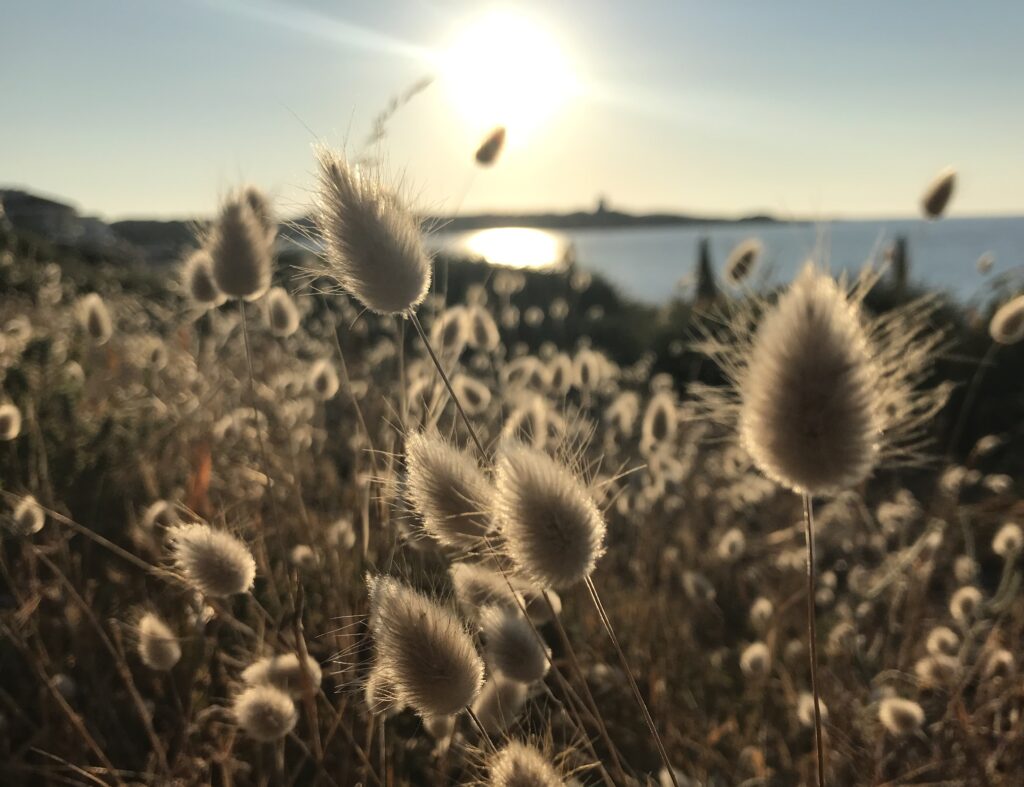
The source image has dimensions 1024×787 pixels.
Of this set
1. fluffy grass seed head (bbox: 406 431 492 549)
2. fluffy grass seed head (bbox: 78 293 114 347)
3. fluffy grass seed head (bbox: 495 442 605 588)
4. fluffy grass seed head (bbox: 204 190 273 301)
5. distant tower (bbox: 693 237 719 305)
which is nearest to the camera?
fluffy grass seed head (bbox: 495 442 605 588)

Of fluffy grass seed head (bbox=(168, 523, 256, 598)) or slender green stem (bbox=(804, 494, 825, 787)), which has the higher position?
slender green stem (bbox=(804, 494, 825, 787))

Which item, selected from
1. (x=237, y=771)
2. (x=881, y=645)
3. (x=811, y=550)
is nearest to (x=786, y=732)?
(x=881, y=645)

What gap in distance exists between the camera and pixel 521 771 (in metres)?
0.98

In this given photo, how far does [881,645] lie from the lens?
2902 millimetres

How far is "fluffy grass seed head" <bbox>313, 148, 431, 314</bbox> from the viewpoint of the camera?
113 cm

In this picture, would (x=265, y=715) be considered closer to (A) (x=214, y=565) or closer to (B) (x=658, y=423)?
(A) (x=214, y=565)

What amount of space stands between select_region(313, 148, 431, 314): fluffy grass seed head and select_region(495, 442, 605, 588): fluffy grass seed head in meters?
0.34

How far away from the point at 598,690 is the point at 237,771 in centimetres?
105

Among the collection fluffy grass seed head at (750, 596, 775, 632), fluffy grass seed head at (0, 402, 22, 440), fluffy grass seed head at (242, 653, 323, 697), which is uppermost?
fluffy grass seed head at (0, 402, 22, 440)

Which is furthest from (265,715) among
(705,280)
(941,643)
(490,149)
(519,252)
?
(519,252)

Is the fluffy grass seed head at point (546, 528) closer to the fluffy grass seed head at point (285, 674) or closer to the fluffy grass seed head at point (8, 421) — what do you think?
the fluffy grass seed head at point (285, 674)

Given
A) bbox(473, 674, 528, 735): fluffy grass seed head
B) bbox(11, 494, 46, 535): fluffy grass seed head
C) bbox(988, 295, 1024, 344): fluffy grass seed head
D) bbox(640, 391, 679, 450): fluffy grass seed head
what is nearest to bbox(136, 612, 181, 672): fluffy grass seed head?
bbox(11, 494, 46, 535): fluffy grass seed head

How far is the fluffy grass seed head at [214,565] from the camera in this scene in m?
1.30

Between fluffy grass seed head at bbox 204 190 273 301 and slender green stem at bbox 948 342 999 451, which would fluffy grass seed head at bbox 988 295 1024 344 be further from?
fluffy grass seed head at bbox 204 190 273 301
